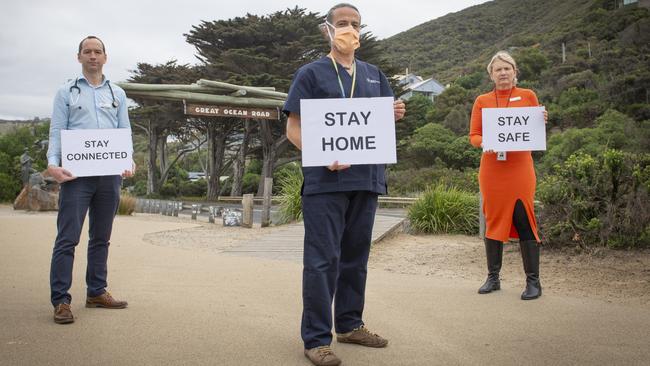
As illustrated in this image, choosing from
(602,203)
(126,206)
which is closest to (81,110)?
(602,203)

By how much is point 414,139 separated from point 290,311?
3294 cm

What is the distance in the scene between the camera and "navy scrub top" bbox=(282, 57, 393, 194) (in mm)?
3215

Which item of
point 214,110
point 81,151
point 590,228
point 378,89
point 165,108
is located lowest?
point 590,228

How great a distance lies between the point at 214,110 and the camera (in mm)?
15062

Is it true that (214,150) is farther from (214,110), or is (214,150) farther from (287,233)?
(287,233)

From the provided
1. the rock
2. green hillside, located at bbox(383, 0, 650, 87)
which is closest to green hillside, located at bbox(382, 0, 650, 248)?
green hillside, located at bbox(383, 0, 650, 87)

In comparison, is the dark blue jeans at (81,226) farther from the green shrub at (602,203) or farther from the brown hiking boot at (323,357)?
the green shrub at (602,203)

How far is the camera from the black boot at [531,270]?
461 cm

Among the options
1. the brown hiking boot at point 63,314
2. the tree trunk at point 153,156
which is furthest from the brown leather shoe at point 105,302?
the tree trunk at point 153,156

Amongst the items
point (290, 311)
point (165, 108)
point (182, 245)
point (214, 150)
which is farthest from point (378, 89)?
point (214, 150)

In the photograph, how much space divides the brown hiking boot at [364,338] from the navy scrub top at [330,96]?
843mm

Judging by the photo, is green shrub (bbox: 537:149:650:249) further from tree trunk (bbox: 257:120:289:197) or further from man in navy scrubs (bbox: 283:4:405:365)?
tree trunk (bbox: 257:120:289:197)

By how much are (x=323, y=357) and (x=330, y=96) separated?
146cm

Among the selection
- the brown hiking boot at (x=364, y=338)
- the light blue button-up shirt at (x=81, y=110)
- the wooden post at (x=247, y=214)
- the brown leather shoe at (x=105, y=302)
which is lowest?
the brown hiking boot at (x=364, y=338)
